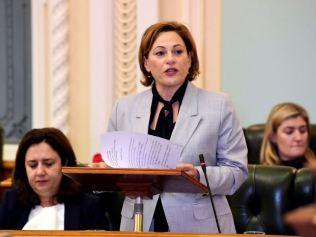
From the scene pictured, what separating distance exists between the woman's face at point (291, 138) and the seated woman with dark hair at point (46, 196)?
1.45 meters

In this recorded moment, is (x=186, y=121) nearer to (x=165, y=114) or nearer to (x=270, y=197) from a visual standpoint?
(x=165, y=114)

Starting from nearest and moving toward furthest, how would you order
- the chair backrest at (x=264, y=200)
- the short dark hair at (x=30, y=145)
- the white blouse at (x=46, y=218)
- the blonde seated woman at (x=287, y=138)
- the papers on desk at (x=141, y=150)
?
the papers on desk at (x=141, y=150) < the chair backrest at (x=264, y=200) < the white blouse at (x=46, y=218) < the short dark hair at (x=30, y=145) < the blonde seated woman at (x=287, y=138)

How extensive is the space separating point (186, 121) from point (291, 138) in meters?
1.82

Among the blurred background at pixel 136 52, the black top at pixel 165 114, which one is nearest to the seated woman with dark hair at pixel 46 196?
the black top at pixel 165 114

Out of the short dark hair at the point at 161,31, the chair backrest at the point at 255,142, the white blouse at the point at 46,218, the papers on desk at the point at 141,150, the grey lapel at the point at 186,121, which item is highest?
the short dark hair at the point at 161,31

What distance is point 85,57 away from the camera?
5.01 meters

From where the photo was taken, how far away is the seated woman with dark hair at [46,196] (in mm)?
2900

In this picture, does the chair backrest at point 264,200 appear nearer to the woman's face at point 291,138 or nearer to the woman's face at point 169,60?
the woman's face at point 169,60

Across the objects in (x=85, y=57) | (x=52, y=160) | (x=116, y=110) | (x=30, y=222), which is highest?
(x=85, y=57)

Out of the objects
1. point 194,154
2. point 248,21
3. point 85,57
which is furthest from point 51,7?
point 194,154

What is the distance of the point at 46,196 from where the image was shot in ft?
9.85

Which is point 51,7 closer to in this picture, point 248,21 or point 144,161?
point 248,21

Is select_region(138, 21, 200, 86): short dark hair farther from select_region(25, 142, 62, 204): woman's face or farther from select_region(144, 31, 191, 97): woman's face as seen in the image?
select_region(25, 142, 62, 204): woman's face

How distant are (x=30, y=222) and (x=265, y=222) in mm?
1031
